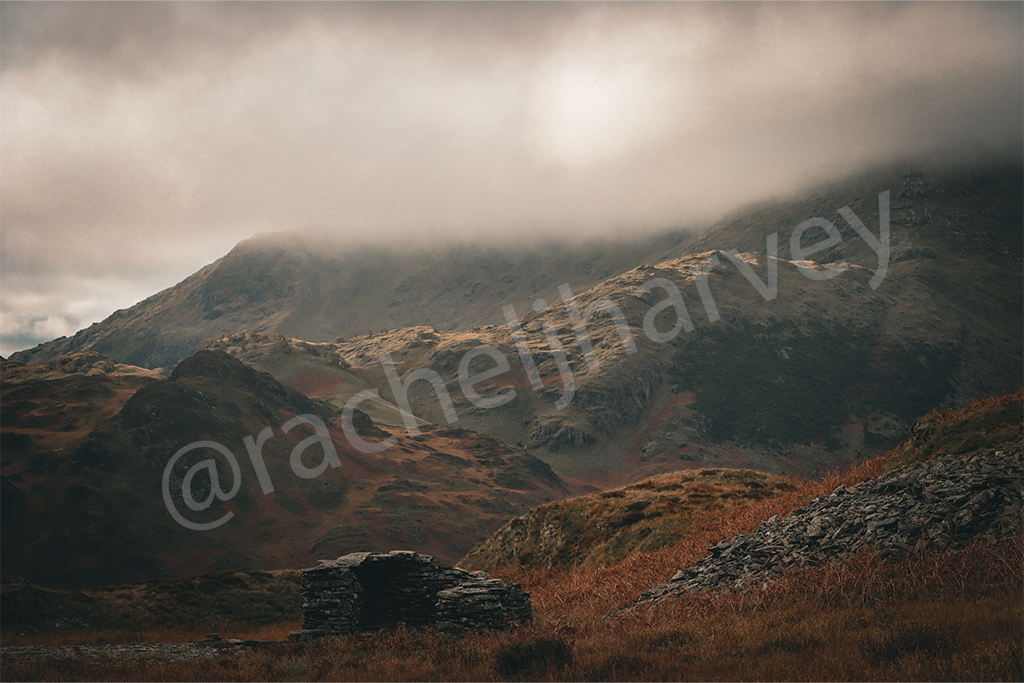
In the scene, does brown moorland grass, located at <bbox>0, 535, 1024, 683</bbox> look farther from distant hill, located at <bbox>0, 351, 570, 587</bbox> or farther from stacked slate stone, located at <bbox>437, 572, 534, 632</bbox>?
distant hill, located at <bbox>0, 351, 570, 587</bbox>

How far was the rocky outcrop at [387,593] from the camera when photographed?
783 inches

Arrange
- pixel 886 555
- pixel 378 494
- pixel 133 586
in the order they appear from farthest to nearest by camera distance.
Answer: pixel 378 494 < pixel 133 586 < pixel 886 555

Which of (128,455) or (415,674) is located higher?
(128,455)

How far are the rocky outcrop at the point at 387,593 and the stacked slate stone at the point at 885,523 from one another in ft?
17.3

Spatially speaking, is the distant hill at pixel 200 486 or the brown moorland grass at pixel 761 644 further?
the distant hill at pixel 200 486

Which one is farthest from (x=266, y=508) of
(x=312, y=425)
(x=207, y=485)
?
(x=312, y=425)

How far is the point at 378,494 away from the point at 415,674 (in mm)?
123359

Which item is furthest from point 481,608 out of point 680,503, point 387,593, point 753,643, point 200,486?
point 200,486

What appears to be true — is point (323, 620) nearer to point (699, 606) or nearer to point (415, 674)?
point (415, 674)

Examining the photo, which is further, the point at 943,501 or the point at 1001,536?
the point at 943,501

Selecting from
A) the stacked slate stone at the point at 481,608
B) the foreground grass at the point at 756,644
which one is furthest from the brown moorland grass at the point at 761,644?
the stacked slate stone at the point at 481,608

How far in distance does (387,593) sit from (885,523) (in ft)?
55.6

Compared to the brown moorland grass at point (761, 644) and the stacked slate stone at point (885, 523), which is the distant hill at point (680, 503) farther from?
the brown moorland grass at point (761, 644)

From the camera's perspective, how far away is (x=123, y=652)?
67.8 feet
